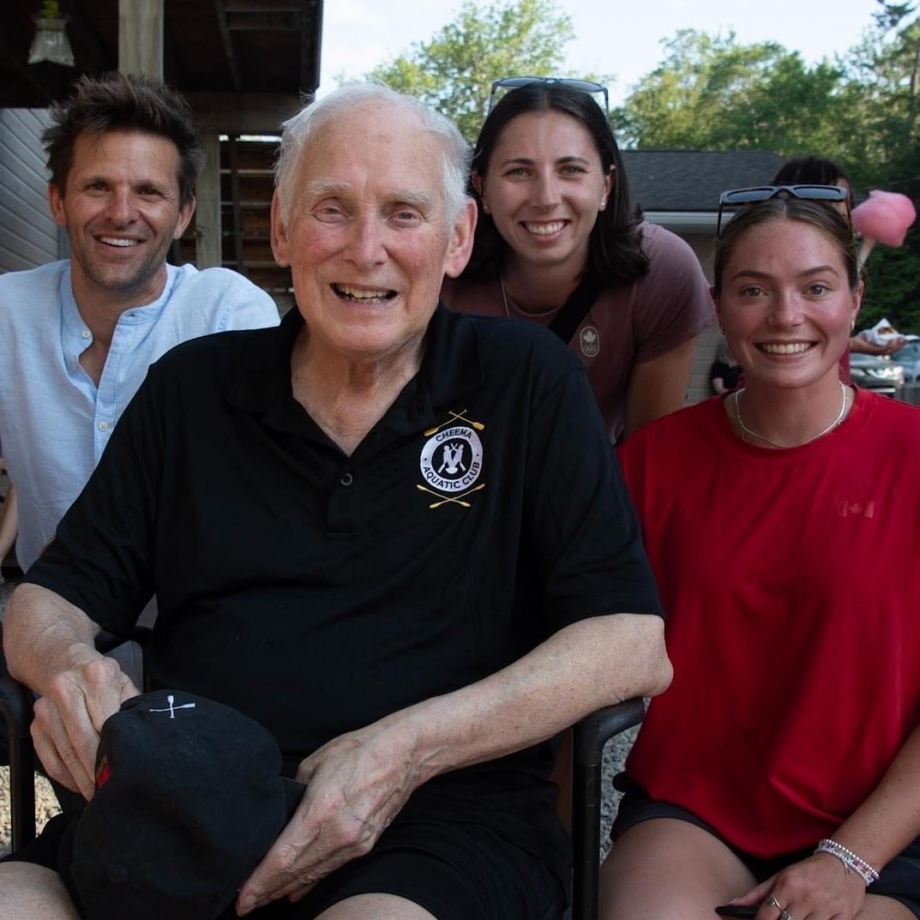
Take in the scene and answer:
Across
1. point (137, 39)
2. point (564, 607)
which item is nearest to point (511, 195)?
point (564, 607)

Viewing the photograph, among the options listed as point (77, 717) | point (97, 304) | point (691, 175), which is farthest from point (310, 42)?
point (691, 175)

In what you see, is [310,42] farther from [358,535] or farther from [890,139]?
[890,139]

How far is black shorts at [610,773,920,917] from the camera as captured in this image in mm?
1873

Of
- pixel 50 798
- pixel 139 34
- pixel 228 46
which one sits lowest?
pixel 50 798

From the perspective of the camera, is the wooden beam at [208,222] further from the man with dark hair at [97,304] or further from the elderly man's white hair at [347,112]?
the elderly man's white hair at [347,112]

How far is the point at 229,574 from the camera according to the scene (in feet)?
6.39

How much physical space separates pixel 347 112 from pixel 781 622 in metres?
1.18

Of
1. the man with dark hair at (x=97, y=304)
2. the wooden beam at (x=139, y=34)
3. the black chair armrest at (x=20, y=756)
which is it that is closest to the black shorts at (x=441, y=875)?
the black chair armrest at (x=20, y=756)

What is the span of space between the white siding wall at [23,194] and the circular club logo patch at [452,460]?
8820 mm

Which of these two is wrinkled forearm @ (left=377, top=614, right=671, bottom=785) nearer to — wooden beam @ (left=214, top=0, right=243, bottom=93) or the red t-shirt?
the red t-shirt

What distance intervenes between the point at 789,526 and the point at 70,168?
183 cm

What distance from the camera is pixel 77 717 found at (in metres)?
1.73

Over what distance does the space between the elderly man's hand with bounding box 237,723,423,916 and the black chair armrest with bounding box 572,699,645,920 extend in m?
0.26

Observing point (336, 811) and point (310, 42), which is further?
point (310, 42)
